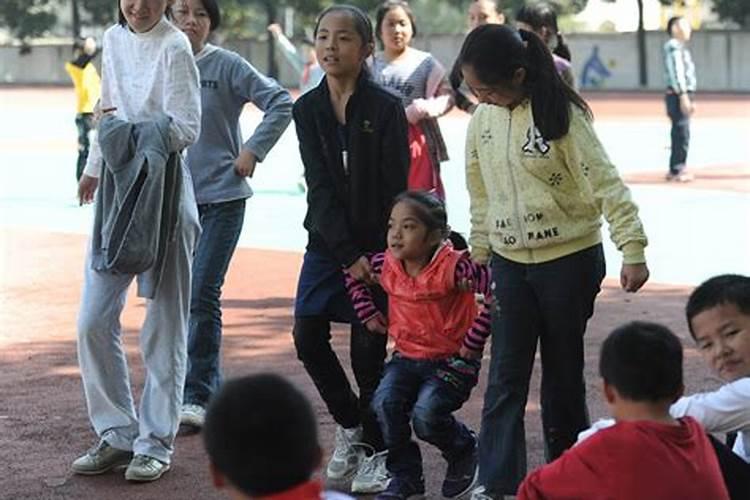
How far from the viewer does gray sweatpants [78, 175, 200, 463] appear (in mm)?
6223

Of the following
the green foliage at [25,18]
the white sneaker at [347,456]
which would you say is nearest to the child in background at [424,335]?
the white sneaker at [347,456]

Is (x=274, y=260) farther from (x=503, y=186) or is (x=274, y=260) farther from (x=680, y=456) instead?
(x=680, y=456)

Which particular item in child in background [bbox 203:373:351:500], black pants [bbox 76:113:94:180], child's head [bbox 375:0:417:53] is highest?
child's head [bbox 375:0:417:53]

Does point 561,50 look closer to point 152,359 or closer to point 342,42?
point 342,42

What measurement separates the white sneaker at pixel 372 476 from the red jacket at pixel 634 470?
2.20 m

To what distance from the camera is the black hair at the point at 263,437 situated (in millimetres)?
2986

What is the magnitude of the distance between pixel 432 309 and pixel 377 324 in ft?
1.01

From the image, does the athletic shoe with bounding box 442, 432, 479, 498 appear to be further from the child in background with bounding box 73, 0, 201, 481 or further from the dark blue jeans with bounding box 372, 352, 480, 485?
the child in background with bounding box 73, 0, 201, 481

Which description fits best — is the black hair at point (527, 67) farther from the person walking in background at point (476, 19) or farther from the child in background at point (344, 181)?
the person walking in background at point (476, 19)

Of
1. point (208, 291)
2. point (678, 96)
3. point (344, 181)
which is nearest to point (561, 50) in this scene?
point (208, 291)

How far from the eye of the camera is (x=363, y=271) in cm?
592

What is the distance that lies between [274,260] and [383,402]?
712 cm

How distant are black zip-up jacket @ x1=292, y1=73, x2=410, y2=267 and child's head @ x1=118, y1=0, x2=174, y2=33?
0.66 meters

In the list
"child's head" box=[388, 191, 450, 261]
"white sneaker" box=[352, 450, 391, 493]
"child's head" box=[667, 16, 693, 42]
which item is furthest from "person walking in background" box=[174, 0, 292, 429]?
"child's head" box=[667, 16, 693, 42]
